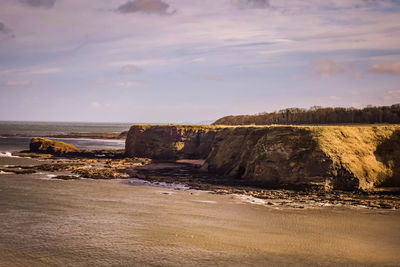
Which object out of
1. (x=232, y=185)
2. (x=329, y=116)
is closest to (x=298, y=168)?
(x=232, y=185)

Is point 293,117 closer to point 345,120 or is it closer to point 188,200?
point 345,120

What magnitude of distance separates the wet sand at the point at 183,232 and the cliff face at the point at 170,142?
31304 mm

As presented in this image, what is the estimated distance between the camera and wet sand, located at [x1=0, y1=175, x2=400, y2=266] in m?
16.5

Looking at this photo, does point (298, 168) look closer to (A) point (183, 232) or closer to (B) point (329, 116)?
(A) point (183, 232)

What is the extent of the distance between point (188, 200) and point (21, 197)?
13.4 m

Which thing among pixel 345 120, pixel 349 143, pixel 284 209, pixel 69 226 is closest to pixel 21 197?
pixel 69 226

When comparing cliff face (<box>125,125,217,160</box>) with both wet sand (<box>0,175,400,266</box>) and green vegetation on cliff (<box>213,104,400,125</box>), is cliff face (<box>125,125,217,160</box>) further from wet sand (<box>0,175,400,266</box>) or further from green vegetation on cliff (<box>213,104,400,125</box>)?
wet sand (<box>0,175,400,266</box>)

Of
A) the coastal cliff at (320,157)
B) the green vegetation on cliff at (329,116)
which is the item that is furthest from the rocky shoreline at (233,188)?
the green vegetation on cliff at (329,116)

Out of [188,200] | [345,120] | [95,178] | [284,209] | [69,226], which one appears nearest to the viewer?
[69,226]

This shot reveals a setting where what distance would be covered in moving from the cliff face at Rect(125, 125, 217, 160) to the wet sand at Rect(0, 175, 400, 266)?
103 feet

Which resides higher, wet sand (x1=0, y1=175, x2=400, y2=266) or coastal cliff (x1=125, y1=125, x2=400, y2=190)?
coastal cliff (x1=125, y1=125, x2=400, y2=190)

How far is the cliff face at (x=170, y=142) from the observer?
61.0 metres

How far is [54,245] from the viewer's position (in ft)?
58.9

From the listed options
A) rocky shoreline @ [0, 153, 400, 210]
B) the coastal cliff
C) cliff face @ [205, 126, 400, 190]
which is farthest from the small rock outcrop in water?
cliff face @ [205, 126, 400, 190]
